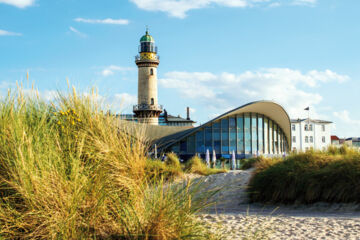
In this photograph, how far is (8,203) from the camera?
3.53 meters

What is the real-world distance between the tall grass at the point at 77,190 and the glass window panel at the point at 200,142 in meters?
31.1

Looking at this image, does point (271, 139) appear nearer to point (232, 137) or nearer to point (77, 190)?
point (232, 137)

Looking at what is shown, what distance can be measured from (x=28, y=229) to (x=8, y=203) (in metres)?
0.31

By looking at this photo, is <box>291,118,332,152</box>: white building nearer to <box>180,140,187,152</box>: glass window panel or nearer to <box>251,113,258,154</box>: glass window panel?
<box>251,113,258,154</box>: glass window panel

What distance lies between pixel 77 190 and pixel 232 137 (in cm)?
3344

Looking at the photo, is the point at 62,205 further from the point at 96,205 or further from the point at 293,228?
the point at 293,228

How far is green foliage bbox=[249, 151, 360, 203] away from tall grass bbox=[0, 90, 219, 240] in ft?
14.8

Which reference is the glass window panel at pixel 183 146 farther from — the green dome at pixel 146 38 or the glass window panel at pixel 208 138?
the green dome at pixel 146 38

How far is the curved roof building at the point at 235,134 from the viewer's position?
3538cm

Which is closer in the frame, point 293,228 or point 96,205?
point 96,205

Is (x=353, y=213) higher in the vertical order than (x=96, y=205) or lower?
lower

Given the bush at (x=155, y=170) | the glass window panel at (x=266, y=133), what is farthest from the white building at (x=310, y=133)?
the bush at (x=155, y=170)

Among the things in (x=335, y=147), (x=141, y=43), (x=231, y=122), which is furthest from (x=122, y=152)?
(x=141, y=43)

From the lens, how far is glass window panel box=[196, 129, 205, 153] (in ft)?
117
